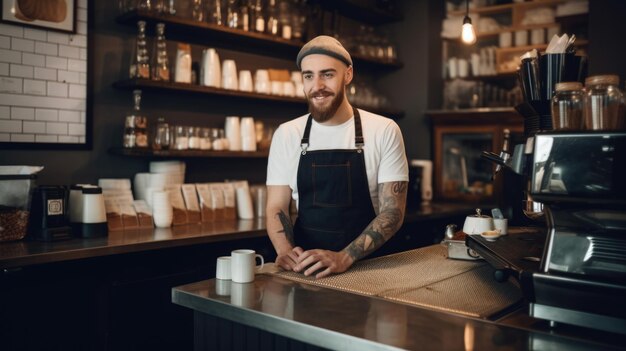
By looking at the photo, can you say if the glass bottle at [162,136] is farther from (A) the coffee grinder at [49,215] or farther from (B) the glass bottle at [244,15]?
(B) the glass bottle at [244,15]

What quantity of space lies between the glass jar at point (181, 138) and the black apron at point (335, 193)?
1.31 metres

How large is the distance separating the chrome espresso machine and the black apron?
1.12 m

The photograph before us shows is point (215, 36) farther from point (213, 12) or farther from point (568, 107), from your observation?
point (568, 107)

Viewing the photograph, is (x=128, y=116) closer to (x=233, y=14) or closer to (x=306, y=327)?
(x=233, y=14)

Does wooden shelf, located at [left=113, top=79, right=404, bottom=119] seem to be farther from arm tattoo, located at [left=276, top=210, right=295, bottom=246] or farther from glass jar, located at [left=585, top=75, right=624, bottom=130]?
glass jar, located at [left=585, top=75, right=624, bottom=130]

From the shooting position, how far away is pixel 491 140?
209 inches

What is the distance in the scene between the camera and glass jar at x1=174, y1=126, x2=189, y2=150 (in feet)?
12.1

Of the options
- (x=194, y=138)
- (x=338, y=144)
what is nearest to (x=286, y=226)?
(x=338, y=144)

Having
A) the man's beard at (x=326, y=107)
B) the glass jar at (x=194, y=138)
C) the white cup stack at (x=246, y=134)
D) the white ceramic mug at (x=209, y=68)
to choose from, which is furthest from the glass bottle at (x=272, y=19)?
the man's beard at (x=326, y=107)

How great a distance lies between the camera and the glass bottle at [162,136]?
141 inches

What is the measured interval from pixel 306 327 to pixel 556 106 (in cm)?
87

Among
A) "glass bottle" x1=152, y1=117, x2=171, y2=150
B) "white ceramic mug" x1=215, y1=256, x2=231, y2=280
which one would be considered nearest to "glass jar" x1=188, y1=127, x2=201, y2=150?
"glass bottle" x1=152, y1=117, x2=171, y2=150

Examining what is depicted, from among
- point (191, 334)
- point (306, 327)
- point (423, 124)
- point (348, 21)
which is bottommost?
point (191, 334)

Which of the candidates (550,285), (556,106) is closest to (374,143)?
(556,106)
